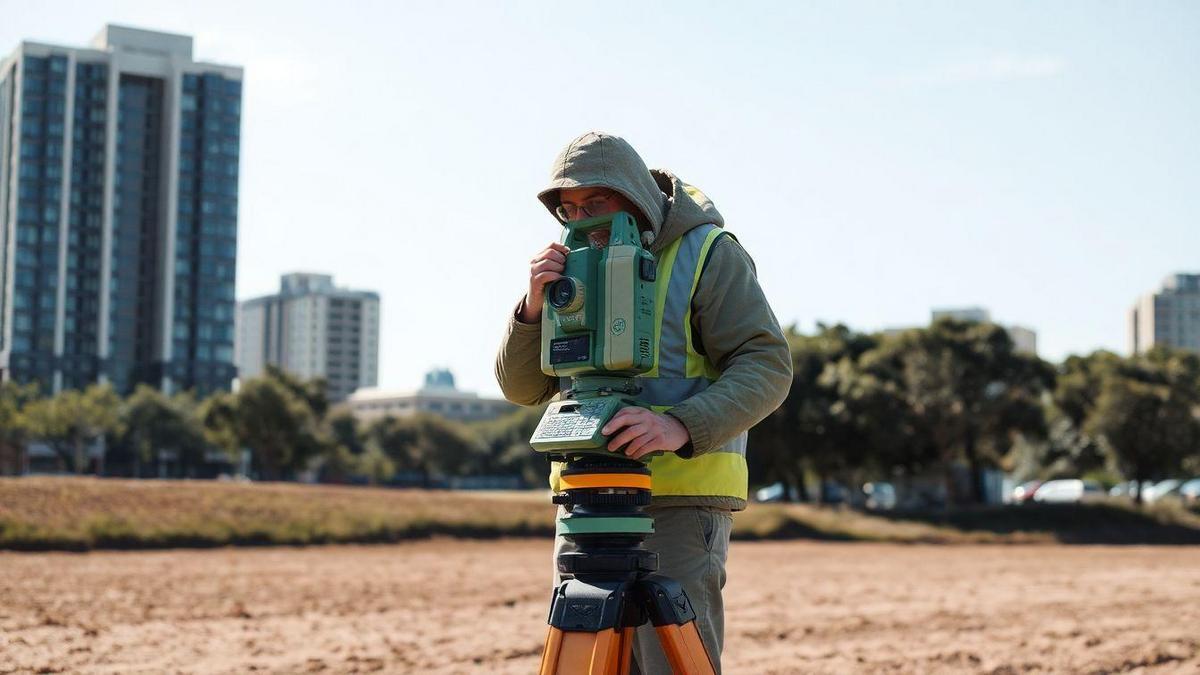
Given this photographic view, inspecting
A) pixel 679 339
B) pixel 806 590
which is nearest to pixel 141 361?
pixel 806 590

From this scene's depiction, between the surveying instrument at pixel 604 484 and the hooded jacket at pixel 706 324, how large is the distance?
0.23 m

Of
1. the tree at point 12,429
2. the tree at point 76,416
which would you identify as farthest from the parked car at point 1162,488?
the tree at point 12,429

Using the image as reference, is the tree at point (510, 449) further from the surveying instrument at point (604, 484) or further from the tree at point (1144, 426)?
the surveying instrument at point (604, 484)

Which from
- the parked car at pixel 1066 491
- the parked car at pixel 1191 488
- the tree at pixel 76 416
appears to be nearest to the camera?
the parked car at pixel 1191 488

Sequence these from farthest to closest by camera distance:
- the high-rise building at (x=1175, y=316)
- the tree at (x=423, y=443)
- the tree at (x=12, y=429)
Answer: the high-rise building at (x=1175, y=316) < the tree at (x=423, y=443) < the tree at (x=12, y=429)

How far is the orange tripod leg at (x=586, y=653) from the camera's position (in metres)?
2.59

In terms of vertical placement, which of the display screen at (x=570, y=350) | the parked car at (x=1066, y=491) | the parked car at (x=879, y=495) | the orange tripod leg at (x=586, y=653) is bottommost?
the parked car at (x=879, y=495)

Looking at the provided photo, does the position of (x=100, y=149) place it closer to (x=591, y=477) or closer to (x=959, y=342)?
(x=959, y=342)

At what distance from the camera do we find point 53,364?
105938 millimetres

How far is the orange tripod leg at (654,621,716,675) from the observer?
2.66 metres

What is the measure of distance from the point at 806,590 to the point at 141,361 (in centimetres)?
10855

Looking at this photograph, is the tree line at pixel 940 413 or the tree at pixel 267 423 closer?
the tree line at pixel 940 413

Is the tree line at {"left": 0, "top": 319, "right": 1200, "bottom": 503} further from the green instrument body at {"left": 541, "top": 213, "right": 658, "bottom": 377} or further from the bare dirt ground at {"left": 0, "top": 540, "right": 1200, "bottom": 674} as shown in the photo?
the green instrument body at {"left": 541, "top": 213, "right": 658, "bottom": 377}

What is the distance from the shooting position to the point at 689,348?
3.06 m
